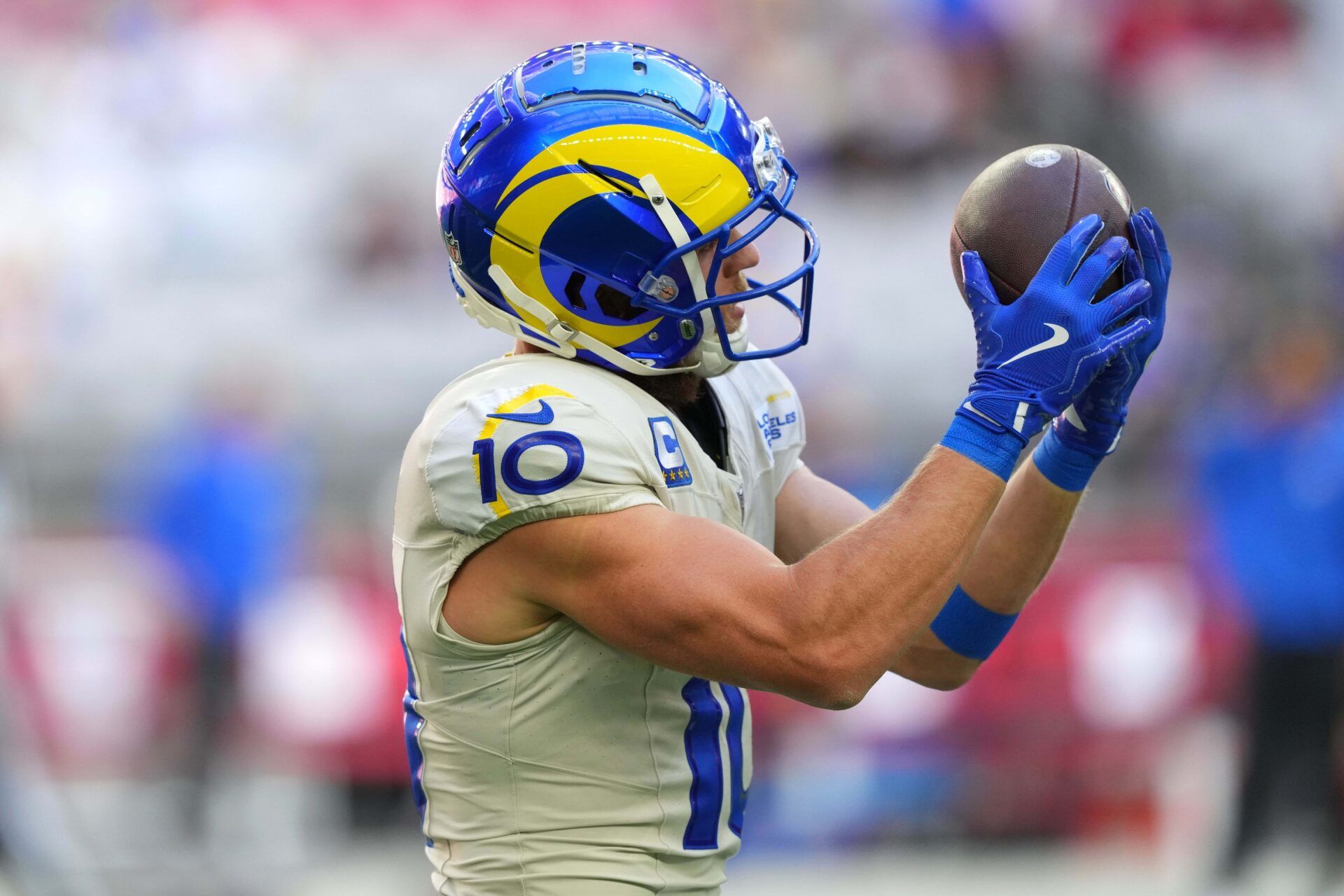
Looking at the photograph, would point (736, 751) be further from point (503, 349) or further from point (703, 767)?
point (503, 349)

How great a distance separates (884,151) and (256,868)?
5458mm

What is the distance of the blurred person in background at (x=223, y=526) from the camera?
6.42m

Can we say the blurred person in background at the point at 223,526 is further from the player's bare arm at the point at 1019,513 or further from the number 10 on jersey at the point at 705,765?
the number 10 on jersey at the point at 705,765

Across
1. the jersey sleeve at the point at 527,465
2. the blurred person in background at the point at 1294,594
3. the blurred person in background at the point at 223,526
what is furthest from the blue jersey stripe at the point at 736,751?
the blurred person in background at the point at 223,526

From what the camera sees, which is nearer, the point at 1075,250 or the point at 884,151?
the point at 1075,250

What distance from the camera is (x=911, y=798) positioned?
253 inches

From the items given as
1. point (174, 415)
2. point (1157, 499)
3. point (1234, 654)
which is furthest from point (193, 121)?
point (1234, 654)

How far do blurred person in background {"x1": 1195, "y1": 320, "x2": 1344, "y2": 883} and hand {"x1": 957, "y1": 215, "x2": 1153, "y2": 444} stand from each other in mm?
4199

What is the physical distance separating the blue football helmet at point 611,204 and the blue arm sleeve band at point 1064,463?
0.52 metres

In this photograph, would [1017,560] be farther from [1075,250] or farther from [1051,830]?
[1051,830]

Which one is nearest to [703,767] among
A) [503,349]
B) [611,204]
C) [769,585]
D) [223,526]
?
[769,585]

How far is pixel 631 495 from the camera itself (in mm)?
2020

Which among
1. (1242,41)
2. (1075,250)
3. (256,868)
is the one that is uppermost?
(1242,41)

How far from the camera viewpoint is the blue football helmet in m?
2.21
